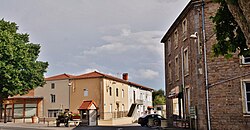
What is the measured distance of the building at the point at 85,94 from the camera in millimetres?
47781

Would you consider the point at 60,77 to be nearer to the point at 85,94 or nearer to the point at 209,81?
the point at 85,94

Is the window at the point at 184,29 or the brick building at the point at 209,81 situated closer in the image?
the brick building at the point at 209,81

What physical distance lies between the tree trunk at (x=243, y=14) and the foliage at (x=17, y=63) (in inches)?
1271

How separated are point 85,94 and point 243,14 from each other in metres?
42.1

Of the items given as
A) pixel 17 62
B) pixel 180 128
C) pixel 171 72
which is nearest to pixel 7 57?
pixel 17 62

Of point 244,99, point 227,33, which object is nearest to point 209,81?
point 244,99

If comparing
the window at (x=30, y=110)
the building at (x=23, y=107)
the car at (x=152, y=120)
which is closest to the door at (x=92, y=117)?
the car at (x=152, y=120)

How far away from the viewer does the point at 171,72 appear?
1147 inches

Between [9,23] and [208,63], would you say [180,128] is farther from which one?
[9,23]

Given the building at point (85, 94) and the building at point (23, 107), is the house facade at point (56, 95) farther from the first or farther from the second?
the building at point (23, 107)

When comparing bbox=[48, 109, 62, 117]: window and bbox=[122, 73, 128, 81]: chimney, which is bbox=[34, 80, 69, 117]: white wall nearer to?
bbox=[48, 109, 62, 117]: window

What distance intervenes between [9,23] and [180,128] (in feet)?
86.7

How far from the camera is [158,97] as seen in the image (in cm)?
7738

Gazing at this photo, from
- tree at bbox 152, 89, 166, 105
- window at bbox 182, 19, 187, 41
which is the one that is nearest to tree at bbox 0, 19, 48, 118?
window at bbox 182, 19, 187, 41
